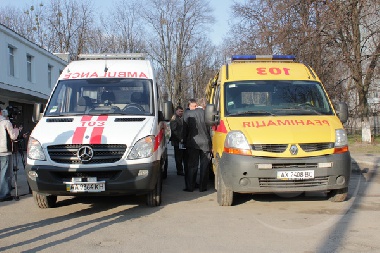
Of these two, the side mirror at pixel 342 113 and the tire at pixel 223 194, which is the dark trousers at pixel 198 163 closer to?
the tire at pixel 223 194

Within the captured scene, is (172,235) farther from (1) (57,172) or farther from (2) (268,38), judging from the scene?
(2) (268,38)

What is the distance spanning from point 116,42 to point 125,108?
44.1 metres

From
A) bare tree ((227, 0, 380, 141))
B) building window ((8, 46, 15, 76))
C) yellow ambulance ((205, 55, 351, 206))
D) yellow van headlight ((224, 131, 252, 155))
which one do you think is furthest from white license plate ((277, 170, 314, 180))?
building window ((8, 46, 15, 76))

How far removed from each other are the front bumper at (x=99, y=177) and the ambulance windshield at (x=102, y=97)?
1.28 meters

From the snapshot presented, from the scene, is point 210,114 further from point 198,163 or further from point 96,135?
point 96,135

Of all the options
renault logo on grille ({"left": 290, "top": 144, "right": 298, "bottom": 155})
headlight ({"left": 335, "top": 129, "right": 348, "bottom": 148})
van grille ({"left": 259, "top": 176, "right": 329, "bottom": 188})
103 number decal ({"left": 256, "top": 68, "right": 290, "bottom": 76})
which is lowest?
van grille ({"left": 259, "top": 176, "right": 329, "bottom": 188})

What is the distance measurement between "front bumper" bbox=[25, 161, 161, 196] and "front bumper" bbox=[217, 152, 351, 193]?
1367 mm

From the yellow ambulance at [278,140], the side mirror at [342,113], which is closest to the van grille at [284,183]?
the yellow ambulance at [278,140]

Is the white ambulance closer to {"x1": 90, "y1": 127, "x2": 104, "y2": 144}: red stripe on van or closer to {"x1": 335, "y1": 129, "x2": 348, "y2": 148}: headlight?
{"x1": 90, "y1": 127, "x2": 104, "y2": 144}: red stripe on van

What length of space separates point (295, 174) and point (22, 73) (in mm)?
19984

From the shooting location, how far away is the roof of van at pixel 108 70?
8.30 m

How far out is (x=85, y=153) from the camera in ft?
21.5

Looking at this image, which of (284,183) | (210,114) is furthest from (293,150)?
(210,114)

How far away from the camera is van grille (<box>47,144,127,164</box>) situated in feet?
21.6
